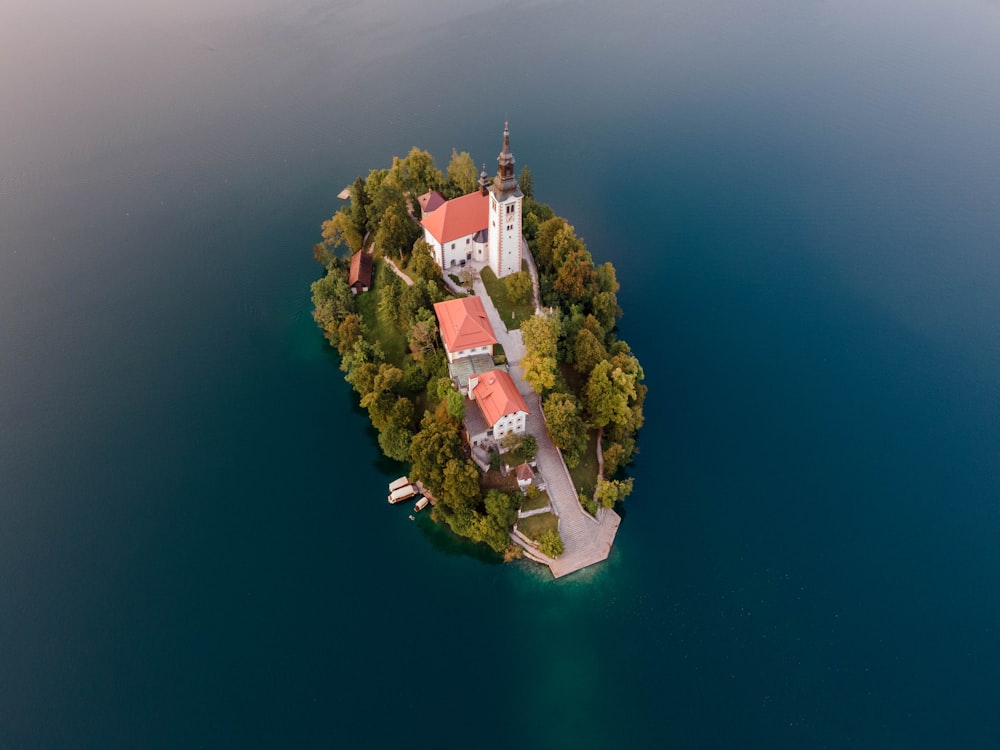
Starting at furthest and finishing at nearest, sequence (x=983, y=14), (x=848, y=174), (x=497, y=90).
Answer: (x=983, y=14) → (x=497, y=90) → (x=848, y=174)

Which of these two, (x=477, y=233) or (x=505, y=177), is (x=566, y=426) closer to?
(x=477, y=233)

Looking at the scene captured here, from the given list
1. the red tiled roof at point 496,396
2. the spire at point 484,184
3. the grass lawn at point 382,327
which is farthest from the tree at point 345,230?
the red tiled roof at point 496,396

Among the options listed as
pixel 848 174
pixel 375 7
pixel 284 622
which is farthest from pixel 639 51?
pixel 284 622

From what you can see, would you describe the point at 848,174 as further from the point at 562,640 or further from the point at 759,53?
the point at 562,640

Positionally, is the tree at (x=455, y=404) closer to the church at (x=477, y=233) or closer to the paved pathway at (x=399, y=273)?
the church at (x=477, y=233)

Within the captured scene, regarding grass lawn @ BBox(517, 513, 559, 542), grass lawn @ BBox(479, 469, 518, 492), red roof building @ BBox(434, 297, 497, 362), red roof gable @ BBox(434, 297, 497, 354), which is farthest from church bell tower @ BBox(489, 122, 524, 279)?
grass lawn @ BBox(517, 513, 559, 542)

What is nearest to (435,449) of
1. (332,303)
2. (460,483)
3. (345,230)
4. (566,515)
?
(460,483)
